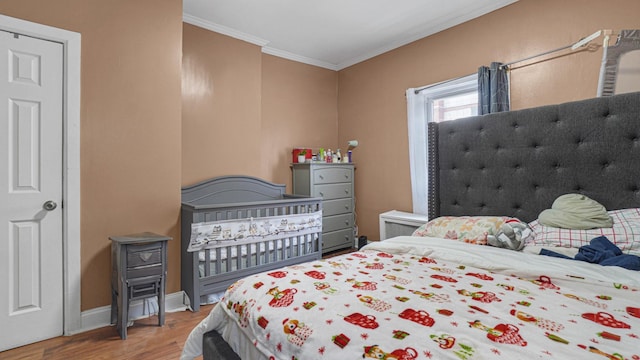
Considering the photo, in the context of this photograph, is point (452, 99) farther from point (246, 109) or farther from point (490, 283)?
point (490, 283)

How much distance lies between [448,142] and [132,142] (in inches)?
97.9

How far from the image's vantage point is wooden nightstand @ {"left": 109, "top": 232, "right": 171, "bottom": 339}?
2070mm

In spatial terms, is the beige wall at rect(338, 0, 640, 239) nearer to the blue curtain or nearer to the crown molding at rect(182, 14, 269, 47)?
the blue curtain

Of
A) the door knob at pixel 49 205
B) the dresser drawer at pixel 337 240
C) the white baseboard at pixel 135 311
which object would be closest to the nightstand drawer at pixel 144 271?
the white baseboard at pixel 135 311

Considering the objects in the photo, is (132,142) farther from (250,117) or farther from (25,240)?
(250,117)

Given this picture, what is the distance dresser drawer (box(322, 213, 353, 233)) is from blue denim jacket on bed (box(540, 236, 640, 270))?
263cm

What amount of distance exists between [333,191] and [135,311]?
7.98ft

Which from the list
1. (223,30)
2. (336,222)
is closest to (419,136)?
(336,222)

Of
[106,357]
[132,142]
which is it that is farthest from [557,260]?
[132,142]

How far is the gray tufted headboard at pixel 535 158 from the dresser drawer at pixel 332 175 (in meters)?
1.54

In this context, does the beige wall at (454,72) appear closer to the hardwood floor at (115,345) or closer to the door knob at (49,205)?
the hardwood floor at (115,345)

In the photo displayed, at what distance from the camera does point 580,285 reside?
1224mm

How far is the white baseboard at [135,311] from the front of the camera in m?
2.20

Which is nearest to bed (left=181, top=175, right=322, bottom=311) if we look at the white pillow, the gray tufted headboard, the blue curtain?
the gray tufted headboard
